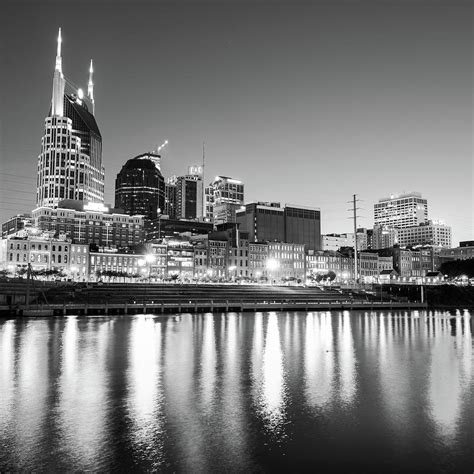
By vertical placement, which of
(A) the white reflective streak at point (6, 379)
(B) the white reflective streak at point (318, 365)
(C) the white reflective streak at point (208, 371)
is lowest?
(B) the white reflective streak at point (318, 365)

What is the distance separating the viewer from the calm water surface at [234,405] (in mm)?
20922

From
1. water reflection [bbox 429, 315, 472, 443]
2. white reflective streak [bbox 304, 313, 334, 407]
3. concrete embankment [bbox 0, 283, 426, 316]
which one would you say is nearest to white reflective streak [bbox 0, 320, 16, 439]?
white reflective streak [bbox 304, 313, 334, 407]

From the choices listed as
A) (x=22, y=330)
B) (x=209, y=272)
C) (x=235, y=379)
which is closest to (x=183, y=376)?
(x=235, y=379)

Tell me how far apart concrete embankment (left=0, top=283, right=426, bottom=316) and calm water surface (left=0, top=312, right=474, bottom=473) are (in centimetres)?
3882

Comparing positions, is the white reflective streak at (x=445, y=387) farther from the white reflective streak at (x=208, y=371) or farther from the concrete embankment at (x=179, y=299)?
the concrete embankment at (x=179, y=299)

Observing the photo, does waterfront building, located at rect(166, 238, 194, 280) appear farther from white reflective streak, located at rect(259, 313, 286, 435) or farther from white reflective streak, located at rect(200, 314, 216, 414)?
white reflective streak, located at rect(259, 313, 286, 435)

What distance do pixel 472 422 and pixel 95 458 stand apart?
18744mm

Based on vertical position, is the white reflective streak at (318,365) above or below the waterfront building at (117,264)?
below

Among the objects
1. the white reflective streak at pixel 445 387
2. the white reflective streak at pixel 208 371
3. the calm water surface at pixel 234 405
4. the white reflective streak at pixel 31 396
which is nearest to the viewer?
the calm water surface at pixel 234 405

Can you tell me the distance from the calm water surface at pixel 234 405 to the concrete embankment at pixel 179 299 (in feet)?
127

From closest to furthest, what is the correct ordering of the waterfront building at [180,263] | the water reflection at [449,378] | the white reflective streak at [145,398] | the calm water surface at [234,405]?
1. the calm water surface at [234,405]
2. the white reflective streak at [145,398]
3. the water reflection at [449,378]
4. the waterfront building at [180,263]

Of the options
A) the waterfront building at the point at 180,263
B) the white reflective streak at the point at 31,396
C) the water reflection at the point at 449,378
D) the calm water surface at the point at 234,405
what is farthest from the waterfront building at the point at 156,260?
the water reflection at the point at 449,378

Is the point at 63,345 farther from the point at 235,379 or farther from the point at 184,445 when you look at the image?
the point at 184,445

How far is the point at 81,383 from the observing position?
34.2 meters
